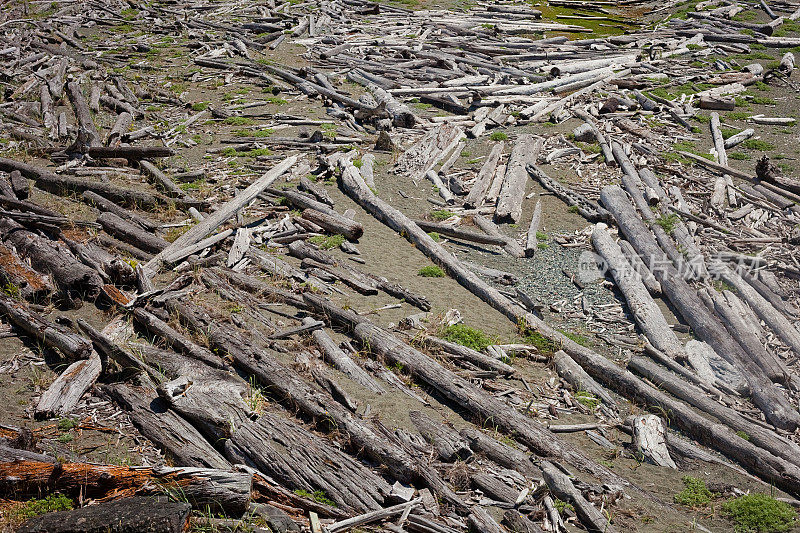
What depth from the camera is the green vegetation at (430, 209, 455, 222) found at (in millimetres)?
13927

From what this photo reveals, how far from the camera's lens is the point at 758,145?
17109mm

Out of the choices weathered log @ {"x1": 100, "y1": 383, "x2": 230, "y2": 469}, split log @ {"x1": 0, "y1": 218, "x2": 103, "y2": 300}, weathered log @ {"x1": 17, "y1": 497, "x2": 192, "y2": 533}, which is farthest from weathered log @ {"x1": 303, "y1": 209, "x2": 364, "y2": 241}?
weathered log @ {"x1": 17, "y1": 497, "x2": 192, "y2": 533}

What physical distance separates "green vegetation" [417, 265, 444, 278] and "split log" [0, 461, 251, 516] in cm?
641

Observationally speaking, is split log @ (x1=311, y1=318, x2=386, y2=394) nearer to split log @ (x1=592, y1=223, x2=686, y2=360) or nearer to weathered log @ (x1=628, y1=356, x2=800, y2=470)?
weathered log @ (x1=628, y1=356, x2=800, y2=470)

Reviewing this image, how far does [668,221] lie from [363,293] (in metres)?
7.09

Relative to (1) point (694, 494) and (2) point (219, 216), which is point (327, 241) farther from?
(1) point (694, 494)

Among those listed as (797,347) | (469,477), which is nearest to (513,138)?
(797,347)

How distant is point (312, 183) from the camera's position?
14641 mm

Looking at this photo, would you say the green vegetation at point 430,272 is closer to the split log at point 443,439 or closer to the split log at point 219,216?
the split log at point 219,216

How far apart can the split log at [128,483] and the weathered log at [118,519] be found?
14.0 inches

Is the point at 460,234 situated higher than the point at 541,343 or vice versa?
the point at 460,234

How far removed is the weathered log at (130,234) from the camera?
10.9 metres

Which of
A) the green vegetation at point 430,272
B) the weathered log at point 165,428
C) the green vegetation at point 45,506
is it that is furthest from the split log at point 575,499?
the green vegetation at point 430,272

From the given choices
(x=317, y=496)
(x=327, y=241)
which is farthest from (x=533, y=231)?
(x=317, y=496)
